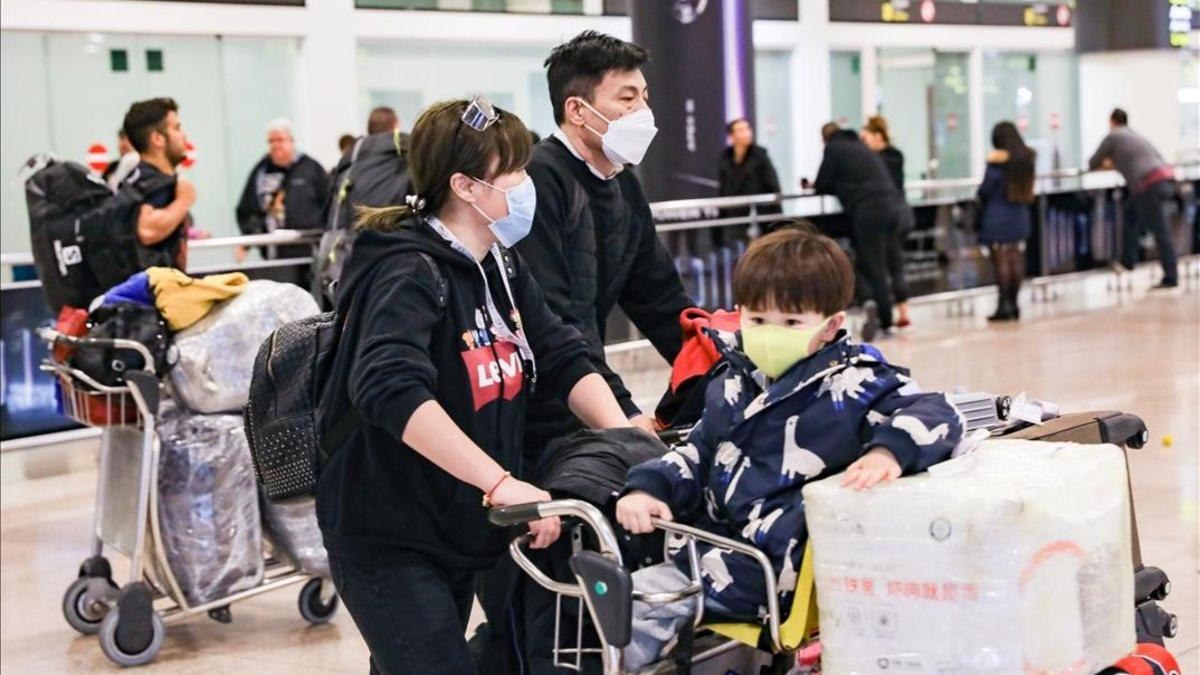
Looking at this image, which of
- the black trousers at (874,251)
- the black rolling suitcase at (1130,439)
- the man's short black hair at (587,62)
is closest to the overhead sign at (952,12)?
the black trousers at (874,251)

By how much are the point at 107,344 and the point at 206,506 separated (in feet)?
2.18

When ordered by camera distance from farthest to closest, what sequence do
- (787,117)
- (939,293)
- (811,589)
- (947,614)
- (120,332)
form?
(787,117)
(939,293)
(120,332)
(811,589)
(947,614)

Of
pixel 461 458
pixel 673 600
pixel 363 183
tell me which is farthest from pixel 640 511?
pixel 363 183

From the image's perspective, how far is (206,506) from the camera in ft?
18.5

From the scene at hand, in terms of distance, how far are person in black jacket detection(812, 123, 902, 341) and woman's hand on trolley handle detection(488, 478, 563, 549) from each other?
10333 mm

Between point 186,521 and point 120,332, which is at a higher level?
point 120,332

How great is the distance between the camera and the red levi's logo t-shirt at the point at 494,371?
3133mm

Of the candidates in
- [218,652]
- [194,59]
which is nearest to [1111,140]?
[194,59]

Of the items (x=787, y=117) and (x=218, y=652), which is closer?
(x=218, y=652)

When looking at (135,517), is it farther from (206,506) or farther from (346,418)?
(346,418)

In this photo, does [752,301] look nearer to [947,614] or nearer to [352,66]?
[947,614]

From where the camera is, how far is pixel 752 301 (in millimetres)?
2855

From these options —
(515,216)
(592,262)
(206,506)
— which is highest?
(515,216)

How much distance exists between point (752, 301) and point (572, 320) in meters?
1.02
